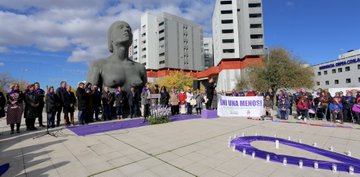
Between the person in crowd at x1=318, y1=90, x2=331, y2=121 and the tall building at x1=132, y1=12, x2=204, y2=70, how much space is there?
210 feet

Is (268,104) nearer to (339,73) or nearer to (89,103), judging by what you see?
(89,103)

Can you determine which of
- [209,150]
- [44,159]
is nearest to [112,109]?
[44,159]

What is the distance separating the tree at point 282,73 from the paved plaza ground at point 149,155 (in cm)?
2633

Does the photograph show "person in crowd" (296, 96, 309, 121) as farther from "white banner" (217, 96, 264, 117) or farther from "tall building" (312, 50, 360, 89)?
"tall building" (312, 50, 360, 89)

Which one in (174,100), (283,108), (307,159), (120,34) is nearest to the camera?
(307,159)

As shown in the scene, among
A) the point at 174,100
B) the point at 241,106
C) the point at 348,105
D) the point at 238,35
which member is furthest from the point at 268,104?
the point at 238,35

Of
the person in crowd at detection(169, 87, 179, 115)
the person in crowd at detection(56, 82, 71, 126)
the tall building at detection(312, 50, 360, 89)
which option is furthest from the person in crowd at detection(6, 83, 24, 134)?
the tall building at detection(312, 50, 360, 89)

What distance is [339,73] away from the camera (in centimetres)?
5091

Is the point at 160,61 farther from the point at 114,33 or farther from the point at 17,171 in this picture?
the point at 17,171

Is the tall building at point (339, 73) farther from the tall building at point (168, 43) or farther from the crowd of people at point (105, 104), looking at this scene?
the crowd of people at point (105, 104)

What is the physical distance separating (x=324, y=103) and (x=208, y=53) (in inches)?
3578

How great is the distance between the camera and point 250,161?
4.16 meters

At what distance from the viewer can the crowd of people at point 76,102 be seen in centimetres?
788

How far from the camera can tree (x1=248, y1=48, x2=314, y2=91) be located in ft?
101
